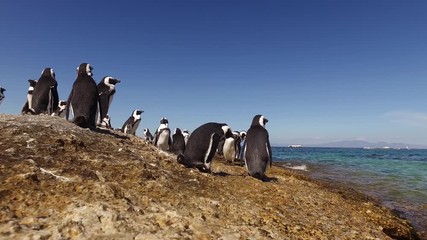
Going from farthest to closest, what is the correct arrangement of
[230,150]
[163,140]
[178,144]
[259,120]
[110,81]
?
[163,140]
[230,150]
[178,144]
[110,81]
[259,120]

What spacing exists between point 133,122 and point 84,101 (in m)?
11.4

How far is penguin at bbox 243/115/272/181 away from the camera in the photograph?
10.8 meters

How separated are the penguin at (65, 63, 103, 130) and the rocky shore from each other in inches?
86.4

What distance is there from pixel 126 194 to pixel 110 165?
132 cm

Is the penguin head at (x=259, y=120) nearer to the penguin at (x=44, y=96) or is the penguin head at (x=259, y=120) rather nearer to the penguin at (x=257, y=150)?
the penguin at (x=257, y=150)

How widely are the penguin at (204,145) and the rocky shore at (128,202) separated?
4.96ft

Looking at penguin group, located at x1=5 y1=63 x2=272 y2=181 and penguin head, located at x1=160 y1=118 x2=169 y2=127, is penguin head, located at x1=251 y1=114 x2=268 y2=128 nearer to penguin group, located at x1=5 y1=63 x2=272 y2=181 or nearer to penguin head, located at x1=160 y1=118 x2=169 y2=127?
penguin group, located at x1=5 y1=63 x2=272 y2=181

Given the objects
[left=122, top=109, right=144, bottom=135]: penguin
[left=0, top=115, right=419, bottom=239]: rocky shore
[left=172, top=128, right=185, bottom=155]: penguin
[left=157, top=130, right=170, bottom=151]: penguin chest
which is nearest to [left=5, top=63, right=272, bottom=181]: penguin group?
[left=0, top=115, right=419, bottom=239]: rocky shore

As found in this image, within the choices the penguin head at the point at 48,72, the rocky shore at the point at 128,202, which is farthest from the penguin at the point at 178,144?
the rocky shore at the point at 128,202

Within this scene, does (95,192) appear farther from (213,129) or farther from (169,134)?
(169,134)

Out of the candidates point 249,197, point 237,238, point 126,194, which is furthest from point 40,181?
point 249,197

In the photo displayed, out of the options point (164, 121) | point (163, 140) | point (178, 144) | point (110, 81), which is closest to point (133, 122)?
point (164, 121)

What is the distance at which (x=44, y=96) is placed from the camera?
13.2m

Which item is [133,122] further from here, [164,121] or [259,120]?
[259,120]
